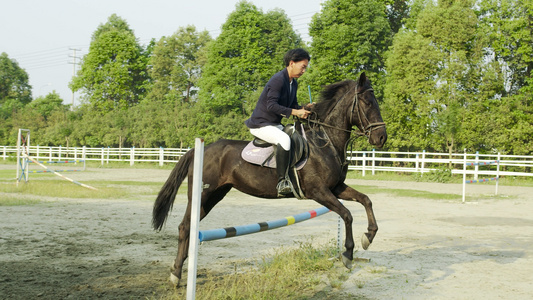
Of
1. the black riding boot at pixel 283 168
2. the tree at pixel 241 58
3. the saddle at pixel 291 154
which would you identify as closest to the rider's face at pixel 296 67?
the saddle at pixel 291 154

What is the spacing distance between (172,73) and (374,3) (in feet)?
74.1

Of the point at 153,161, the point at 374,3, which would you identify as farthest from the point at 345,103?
the point at 153,161

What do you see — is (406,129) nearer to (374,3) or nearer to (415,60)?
(415,60)

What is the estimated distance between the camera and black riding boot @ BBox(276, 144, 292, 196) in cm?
577

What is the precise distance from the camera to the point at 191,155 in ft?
20.3

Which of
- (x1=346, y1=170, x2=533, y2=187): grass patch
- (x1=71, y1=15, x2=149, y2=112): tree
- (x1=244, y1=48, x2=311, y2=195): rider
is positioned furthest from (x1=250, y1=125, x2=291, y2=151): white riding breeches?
(x1=71, y1=15, x2=149, y2=112): tree

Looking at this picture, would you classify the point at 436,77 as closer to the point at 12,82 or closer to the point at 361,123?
the point at 361,123

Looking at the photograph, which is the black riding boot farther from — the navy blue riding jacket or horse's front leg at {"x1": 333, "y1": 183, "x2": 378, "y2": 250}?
horse's front leg at {"x1": 333, "y1": 183, "x2": 378, "y2": 250}

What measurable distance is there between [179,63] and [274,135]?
46666 millimetres

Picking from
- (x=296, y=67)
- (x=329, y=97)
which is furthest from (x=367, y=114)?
(x=296, y=67)

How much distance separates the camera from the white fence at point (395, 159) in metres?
26.3

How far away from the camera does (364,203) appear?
579 cm

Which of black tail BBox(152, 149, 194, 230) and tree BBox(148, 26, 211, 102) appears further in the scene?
tree BBox(148, 26, 211, 102)

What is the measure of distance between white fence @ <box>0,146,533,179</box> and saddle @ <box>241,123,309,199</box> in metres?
15.8
